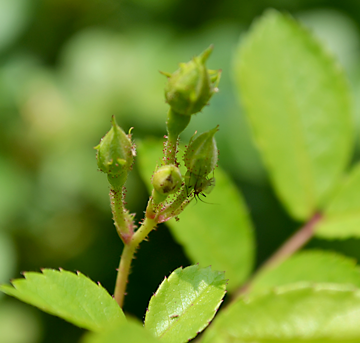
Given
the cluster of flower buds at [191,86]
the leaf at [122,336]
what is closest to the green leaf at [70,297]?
the leaf at [122,336]

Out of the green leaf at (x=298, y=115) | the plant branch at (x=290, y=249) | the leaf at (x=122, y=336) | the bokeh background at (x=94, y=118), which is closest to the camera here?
the leaf at (x=122, y=336)

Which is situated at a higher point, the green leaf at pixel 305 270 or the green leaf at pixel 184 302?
the green leaf at pixel 184 302

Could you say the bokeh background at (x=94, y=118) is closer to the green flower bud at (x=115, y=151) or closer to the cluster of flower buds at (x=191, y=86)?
the green flower bud at (x=115, y=151)

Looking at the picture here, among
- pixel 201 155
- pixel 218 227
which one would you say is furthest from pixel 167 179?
pixel 218 227

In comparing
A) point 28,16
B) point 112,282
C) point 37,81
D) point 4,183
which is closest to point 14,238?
point 4,183

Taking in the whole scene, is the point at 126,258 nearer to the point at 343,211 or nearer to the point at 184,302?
the point at 184,302

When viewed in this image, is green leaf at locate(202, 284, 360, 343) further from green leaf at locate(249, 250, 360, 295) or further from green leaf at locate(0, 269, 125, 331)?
green leaf at locate(249, 250, 360, 295)
